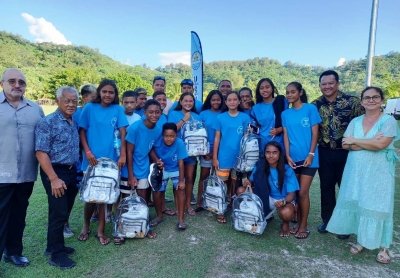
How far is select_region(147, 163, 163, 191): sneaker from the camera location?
11.8 ft

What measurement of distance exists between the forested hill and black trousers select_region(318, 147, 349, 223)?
38.9 meters

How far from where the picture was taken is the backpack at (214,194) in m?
3.90

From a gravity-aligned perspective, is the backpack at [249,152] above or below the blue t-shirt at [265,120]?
below

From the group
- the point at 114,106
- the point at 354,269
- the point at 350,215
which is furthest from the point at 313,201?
the point at 114,106

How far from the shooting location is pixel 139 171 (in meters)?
3.62

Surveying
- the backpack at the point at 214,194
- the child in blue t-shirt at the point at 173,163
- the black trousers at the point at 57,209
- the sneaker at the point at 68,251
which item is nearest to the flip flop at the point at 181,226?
the child in blue t-shirt at the point at 173,163

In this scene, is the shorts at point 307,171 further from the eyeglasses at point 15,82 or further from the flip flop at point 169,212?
the eyeglasses at point 15,82

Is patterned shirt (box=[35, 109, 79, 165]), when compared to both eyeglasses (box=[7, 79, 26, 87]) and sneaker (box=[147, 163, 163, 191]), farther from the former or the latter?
sneaker (box=[147, 163, 163, 191])

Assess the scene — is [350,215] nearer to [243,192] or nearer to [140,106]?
[243,192]

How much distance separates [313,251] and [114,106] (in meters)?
3.04

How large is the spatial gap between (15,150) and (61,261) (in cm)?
124

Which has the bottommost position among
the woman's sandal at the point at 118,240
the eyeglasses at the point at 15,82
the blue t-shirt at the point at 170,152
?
the woman's sandal at the point at 118,240

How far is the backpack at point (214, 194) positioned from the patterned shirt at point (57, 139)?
1.88 m

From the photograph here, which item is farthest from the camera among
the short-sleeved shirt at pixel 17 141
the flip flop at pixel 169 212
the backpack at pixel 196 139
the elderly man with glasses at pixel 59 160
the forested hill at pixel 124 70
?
the forested hill at pixel 124 70
